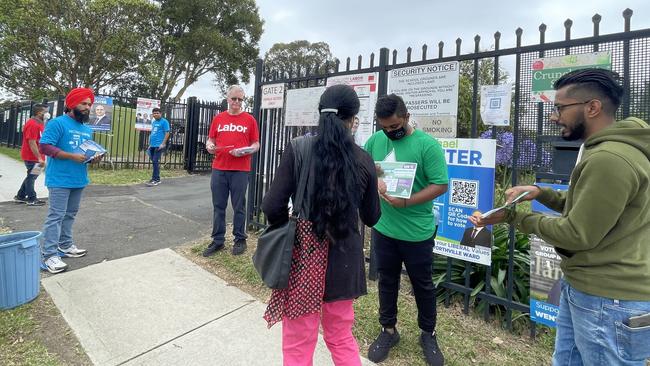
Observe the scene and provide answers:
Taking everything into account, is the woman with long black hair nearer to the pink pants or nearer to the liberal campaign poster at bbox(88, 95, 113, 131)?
the pink pants

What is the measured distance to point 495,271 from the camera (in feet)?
11.8

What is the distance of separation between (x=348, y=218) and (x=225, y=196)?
10.4ft

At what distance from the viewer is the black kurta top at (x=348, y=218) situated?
184cm

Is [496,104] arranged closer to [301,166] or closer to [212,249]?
[301,166]

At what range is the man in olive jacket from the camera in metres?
1.35

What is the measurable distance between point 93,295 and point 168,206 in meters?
3.93

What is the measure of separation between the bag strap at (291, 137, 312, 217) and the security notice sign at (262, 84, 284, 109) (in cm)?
332

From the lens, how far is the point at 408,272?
2.72 metres

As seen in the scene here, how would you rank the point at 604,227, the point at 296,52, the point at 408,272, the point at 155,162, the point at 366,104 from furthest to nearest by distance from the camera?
the point at 296,52 → the point at 155,162 → the point at 366,104 → the point at 408,272 → the point at 604,227

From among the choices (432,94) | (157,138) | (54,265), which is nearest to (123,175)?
(157,138)

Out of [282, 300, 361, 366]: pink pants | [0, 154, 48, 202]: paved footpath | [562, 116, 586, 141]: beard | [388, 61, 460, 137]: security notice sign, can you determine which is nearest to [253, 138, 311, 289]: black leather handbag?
[282, 300, 361, 366]: pink pants

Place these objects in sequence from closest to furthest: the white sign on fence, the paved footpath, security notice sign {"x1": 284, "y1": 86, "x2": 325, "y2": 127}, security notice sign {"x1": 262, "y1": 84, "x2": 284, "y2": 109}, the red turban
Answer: the white sign on fence, the red turban, security notice sign {"x1": 284, "y1": 86, "x2": 325, "y2": 127}, security notice sign {"x1": 262, "y1": 84, "x2": 284, "y2": 109}, the paved footpath

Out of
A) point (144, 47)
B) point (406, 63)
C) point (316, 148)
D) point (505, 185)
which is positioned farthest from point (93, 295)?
point (144, 47)

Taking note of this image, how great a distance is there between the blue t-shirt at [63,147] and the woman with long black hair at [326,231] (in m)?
3.18
